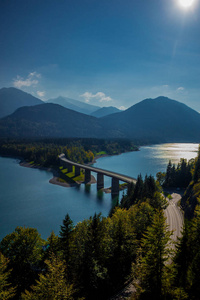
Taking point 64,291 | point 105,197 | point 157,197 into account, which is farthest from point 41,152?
point 64,291

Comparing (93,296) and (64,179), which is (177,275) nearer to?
(93,296)

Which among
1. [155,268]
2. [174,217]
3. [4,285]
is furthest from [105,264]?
[174,217]

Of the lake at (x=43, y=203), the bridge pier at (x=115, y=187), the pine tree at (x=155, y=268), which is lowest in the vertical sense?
the lake at (x=43, y=203)

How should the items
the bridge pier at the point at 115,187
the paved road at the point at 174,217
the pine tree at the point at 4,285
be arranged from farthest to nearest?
the bridge pier at the point at 115,187 → the paved road at the point at 174,217 → the pine tree at the point at 4,285

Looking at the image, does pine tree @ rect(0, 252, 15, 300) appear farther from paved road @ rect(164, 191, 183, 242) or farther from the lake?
paved road @ rect(164, 191, 183, 242)

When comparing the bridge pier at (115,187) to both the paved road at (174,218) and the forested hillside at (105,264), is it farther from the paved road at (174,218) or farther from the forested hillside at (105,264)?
the forested hillside at (105,264)

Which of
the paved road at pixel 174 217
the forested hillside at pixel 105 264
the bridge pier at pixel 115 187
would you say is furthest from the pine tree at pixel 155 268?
the bridge pier at pixel 115 187

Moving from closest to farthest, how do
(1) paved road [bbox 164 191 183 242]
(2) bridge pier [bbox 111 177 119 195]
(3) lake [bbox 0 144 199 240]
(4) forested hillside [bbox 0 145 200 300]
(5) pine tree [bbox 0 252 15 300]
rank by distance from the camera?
(4) forested hillside [bbox 0 145 200 300]
(5) pine tree [bbox 0 252 15 300]
(1) paved road [bbox 164 191 183 242]
(3) lake [bbox 0 144 199 240]
(2) bridge pier [bbox 111 177 119 195]

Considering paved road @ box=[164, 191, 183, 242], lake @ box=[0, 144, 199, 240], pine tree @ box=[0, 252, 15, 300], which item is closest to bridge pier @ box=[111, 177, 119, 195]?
lake @ box=[0, 144, 199, 240]

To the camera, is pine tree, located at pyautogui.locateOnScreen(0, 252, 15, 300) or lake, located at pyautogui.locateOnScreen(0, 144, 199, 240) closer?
pine tree, located at pyautogui.locateOnScreen(0, 252, 15, 300)

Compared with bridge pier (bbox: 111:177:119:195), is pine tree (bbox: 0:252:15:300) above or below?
above

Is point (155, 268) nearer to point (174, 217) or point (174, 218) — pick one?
point (174, 218)
